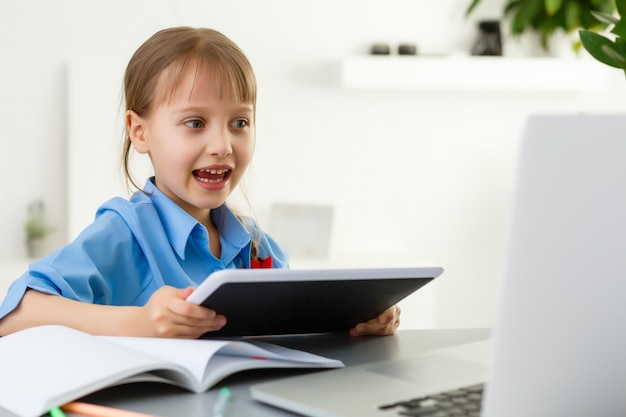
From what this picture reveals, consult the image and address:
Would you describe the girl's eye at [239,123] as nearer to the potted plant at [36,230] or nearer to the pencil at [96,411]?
the pencil at [96,411]

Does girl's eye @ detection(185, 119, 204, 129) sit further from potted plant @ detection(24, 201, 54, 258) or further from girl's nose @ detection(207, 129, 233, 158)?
potted plant @ detection(24, 201, 54, 258)

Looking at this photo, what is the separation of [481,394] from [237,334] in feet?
1.18

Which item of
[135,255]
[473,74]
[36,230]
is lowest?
[36,230]

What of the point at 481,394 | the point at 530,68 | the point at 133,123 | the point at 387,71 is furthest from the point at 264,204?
the point at 481,394

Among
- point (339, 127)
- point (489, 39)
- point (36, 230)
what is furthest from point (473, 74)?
point (36, 230)

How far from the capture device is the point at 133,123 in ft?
5.30

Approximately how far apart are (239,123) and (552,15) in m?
2.73

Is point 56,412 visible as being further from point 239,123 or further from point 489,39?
point 489,39

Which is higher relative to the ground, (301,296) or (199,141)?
(199,141)

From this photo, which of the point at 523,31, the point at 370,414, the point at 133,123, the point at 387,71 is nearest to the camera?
the point at 370,414

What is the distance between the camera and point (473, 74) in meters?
3.77

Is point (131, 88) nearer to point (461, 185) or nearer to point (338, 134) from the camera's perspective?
point (338, 134)

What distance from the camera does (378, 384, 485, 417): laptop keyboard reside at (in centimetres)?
79

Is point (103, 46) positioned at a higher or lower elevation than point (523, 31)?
lower
